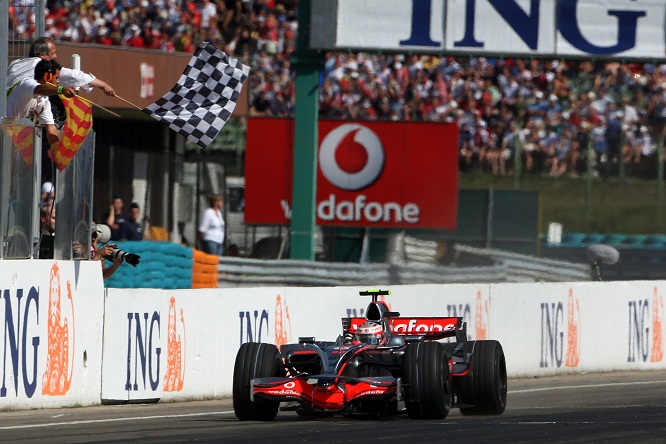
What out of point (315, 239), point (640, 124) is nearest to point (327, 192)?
point (315, 239)

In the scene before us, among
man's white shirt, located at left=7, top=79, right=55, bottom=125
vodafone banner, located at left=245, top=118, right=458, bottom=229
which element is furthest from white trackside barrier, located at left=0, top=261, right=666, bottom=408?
vodafone banner, located at left=245, top=118, right=458, bottom=229

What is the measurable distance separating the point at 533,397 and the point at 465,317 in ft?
8.89

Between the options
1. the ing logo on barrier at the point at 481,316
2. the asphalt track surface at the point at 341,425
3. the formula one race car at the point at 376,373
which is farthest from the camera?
the ing logo on barrier at the point at 481,316

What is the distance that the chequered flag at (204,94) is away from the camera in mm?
12906

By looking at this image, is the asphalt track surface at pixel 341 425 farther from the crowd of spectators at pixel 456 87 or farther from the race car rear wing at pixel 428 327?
the crowd of spectators at pixel 456 87

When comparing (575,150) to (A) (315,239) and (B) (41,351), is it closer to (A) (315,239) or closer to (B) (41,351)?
(A) (315,239)

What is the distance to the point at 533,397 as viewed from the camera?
13.2 meters

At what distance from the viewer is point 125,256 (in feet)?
38.3

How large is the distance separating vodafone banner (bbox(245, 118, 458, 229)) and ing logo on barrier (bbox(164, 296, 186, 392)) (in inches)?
372

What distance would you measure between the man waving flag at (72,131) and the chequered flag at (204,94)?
1.09m

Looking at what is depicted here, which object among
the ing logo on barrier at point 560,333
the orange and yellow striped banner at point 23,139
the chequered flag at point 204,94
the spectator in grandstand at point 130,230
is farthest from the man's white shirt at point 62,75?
the ing logo on barrier at point 560,333

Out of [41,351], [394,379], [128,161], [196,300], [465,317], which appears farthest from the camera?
[128,161]

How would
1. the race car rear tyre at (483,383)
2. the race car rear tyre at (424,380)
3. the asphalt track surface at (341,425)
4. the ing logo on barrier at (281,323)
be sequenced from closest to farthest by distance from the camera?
the asphalt track surface at (341,425), the race car rear tyre at (424,380), the race car rear tyre at (483,383), the ing logo on barrier at (281,323)

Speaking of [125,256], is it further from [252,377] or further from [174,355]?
[252,377]
